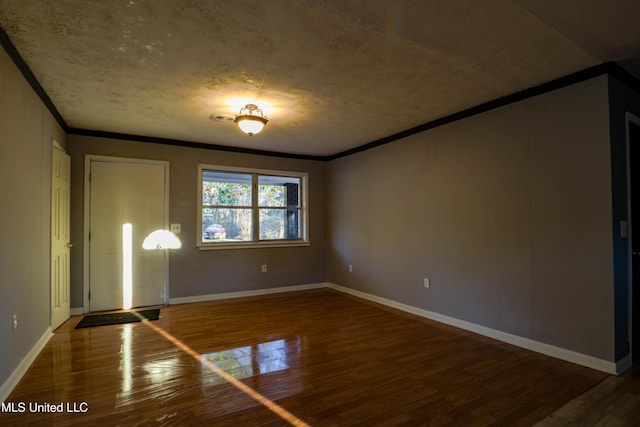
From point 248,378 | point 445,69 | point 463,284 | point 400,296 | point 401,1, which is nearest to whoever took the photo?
point 401,1

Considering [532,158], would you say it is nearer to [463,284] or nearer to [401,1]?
[463,284]

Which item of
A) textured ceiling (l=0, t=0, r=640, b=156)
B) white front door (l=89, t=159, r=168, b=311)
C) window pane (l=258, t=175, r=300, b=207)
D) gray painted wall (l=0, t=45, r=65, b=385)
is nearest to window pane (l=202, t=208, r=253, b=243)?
window pane (l=258, t=175, r=300, b=207)

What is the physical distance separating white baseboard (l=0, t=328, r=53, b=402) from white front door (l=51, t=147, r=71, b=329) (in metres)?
0.48

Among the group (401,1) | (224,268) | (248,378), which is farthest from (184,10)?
(224,268)

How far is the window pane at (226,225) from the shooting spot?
5.30 metres

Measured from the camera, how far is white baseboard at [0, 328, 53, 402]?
2.25 meters

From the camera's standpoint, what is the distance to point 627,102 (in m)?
2.88

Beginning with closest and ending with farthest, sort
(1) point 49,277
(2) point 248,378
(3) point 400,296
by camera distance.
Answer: (2) point 248,378 → (1) point 49,277 → (3) point 400,296

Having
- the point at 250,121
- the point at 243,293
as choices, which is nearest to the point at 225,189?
the point at 243,293

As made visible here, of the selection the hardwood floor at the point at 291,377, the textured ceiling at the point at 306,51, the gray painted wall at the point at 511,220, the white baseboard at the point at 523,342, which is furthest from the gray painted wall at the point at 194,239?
the white baseboard at the point at 523,342

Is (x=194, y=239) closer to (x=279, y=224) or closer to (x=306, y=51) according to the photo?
(x=279, y=224)

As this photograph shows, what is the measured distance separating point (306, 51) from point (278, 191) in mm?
3659

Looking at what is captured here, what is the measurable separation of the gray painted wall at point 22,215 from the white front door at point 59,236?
0.60 ft

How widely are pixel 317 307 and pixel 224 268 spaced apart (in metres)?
1.65
